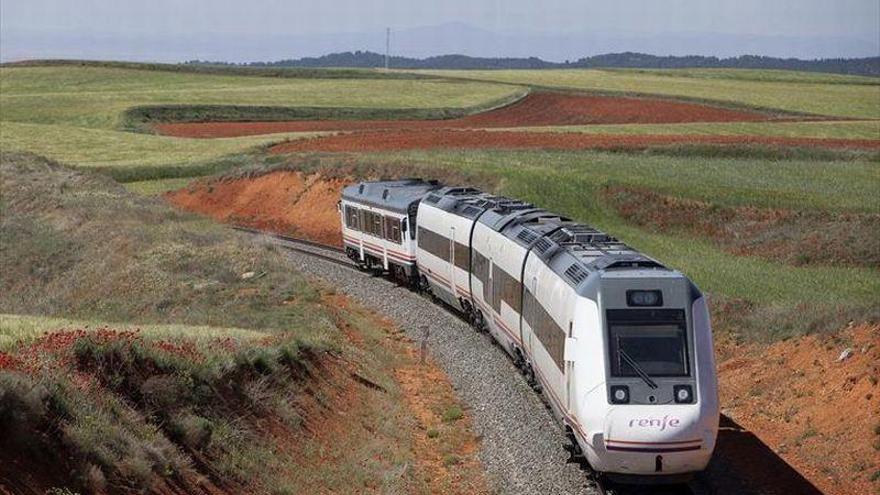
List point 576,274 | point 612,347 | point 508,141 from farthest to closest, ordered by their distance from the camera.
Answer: point 508,141
point 576,274
point 612,347

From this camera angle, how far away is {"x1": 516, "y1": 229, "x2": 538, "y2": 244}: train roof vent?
76.5 ft

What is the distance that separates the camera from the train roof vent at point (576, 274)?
18.1 m

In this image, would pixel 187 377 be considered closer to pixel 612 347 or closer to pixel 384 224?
pixel 612 347

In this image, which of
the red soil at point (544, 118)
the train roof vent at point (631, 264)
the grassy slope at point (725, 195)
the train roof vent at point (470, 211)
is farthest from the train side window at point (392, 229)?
the red soil at point (544, 118)

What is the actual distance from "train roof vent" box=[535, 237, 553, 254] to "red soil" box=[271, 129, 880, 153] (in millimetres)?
45985

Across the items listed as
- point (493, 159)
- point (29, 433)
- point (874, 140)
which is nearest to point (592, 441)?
point (29, 433)

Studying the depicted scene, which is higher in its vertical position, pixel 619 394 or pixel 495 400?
pixel 619 394

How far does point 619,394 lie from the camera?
643 inches

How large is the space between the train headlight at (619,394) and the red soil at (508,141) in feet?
171

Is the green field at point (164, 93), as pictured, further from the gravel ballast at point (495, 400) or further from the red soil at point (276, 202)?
the gravel ballast at point (495, 400)

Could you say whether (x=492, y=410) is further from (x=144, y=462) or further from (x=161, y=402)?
(x=144, y=462)

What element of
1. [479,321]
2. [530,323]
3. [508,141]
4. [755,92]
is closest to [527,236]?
[530,323]

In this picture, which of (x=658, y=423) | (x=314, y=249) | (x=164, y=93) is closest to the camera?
(x=658, y=423)

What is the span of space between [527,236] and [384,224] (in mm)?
14583
